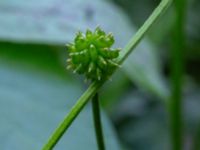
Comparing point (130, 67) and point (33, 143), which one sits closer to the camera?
point (33, 143)

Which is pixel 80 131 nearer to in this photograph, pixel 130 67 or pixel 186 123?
pixel 130 67

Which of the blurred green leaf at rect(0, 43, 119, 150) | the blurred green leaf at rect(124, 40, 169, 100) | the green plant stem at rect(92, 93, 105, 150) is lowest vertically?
the blurred green leaf at rect(0, 43, 119, 150)

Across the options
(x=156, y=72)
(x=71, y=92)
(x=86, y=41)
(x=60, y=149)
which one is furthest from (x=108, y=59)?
(x=156, y=72)

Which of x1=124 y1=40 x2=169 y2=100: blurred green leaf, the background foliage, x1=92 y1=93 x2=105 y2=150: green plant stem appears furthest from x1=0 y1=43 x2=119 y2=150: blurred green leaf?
x1=92 y1=93 x2=105 y2=150: green plant stem

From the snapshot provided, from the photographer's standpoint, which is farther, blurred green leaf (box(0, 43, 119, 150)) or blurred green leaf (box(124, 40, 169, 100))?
blurred green leaf (box(124, 40, 169, 100))

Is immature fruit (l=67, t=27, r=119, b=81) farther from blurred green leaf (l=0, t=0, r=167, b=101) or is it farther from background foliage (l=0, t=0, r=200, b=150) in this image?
blurred green leaf (l=0, t=0, r=167, b=101)

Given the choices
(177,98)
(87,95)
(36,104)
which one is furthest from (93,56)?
(177,98)
